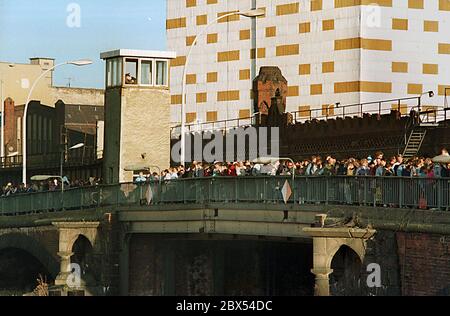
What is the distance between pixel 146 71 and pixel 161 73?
731 mm

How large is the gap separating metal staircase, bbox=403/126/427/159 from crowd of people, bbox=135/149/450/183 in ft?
35.5

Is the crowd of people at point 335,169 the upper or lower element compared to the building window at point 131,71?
lower

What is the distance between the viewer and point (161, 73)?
7525 cm

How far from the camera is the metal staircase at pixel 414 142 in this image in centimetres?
6595

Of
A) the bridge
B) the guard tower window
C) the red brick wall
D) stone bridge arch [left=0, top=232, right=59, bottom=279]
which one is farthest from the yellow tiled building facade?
the red brick wall

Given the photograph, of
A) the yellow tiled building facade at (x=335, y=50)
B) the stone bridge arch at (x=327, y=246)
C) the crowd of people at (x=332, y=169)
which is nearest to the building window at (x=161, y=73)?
the yellow tiled building facade at (x=335, y=50)

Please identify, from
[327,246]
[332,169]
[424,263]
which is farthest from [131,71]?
[424,263]

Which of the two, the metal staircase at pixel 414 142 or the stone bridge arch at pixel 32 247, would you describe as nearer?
the stone bridge arch at pixel 32 247

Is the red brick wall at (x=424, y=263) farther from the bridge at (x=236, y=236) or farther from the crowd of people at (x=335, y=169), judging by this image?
the crowd of people at (x=335, y=169)

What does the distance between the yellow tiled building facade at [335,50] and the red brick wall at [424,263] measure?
42.4m
